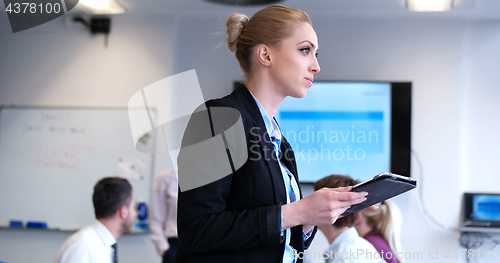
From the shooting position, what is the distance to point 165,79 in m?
3.38

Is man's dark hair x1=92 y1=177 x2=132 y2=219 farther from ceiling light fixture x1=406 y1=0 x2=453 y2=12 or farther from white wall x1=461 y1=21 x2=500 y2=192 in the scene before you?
white wall x1=461 y1=21 x2=500 y2=192

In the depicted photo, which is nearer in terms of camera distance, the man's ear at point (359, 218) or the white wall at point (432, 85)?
the man's ear at point (359, 218)

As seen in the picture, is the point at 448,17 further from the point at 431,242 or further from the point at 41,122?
the point at 41,122

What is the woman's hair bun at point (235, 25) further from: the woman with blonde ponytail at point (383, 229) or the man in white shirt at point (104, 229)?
the woman with blonde ponytail at point (383, 229)

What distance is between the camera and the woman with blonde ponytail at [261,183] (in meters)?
0.81

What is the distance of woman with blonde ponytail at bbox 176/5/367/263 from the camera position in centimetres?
81

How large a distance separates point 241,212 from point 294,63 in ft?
1.25

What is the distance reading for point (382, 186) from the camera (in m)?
0.85

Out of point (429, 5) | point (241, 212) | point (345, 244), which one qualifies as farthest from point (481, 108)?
point (241, 212)

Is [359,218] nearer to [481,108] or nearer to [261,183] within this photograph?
[261,183]

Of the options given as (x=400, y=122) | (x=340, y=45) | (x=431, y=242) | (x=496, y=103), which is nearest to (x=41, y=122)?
(x=340, y=45)

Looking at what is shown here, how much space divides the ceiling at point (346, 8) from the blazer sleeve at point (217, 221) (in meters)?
2.45

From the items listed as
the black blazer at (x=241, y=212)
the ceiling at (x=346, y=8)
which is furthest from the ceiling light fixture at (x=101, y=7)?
the black blazer at (x=241, y=212)

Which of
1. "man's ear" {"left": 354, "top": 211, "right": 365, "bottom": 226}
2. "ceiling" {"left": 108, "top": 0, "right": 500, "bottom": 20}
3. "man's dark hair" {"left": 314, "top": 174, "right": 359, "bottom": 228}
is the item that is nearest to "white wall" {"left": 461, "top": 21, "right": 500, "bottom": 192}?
"ceiling" {"left": 108, "top": 0, "right": 500, "bottom": 20}
